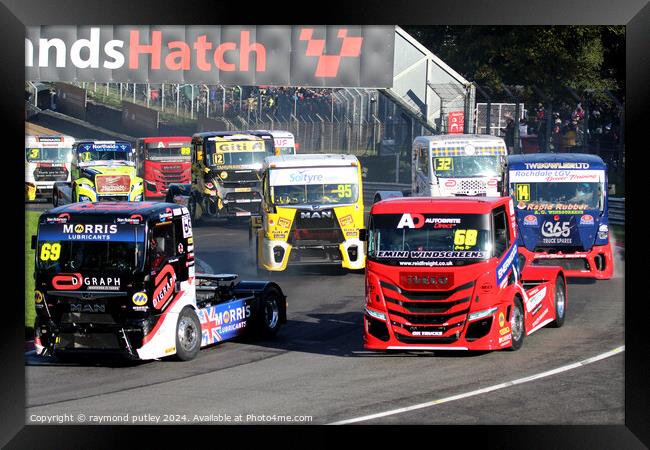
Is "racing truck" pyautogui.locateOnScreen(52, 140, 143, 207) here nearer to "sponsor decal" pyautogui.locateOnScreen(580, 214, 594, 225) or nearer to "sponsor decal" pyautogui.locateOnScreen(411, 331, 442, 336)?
"sponsor decal" pyautogui.locateOnScreen(580, 214, 594, 225)

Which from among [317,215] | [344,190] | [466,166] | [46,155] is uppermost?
[46,155]

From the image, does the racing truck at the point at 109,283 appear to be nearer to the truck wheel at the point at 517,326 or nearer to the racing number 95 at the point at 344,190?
the truck wheel at the point at 517,326

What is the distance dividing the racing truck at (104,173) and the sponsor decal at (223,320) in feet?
68.3

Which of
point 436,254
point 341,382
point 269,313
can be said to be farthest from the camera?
point 269,313

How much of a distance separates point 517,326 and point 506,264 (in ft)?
3.11

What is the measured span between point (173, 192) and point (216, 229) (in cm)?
350

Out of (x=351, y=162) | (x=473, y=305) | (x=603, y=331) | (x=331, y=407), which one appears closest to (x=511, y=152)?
(x=351, y=162)

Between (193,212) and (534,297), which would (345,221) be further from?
(193,212)

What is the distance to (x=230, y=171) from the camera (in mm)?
35562

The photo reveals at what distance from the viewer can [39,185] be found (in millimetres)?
46094

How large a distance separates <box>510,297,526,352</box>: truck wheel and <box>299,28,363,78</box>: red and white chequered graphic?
14154 mm

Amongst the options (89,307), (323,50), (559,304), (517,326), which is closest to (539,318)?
(559,304)
